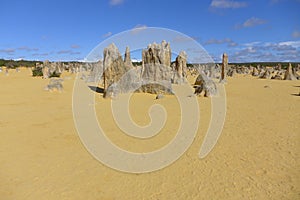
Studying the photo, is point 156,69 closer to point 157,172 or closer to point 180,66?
point 180,66

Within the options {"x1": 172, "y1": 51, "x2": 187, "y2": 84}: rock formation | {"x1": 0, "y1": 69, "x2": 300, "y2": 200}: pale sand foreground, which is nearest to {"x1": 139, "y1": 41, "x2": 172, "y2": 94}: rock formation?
{"x1": 172, "y1": 51, "x2": 187, "y2": 84}: rock formation

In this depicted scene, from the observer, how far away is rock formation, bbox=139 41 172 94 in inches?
494

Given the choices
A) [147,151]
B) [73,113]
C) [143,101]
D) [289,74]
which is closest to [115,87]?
[143,101]

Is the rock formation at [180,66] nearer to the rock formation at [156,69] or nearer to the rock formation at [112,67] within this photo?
the rock formation at [156,69]

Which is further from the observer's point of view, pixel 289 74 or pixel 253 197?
pixel 289 74

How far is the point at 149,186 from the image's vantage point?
345 cm

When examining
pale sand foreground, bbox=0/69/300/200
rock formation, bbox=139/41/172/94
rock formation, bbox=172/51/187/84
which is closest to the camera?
pale sand foreground, bbox=0/69/300/200

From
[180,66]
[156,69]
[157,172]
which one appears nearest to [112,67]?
[156,69]

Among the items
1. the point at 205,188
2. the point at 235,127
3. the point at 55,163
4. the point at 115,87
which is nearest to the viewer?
the point at 205,188

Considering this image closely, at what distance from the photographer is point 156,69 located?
44.1 ft

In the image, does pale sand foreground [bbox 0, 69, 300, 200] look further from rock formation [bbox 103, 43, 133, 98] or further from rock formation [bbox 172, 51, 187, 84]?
rock formation [bbox 172, 51, 187, 84]

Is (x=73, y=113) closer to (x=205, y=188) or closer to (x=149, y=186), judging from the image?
(x=149, y=186)

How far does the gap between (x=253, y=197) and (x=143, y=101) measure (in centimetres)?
747

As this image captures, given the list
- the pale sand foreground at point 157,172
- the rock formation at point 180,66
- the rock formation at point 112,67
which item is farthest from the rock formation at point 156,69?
the pale sand foreground at point 157,172
